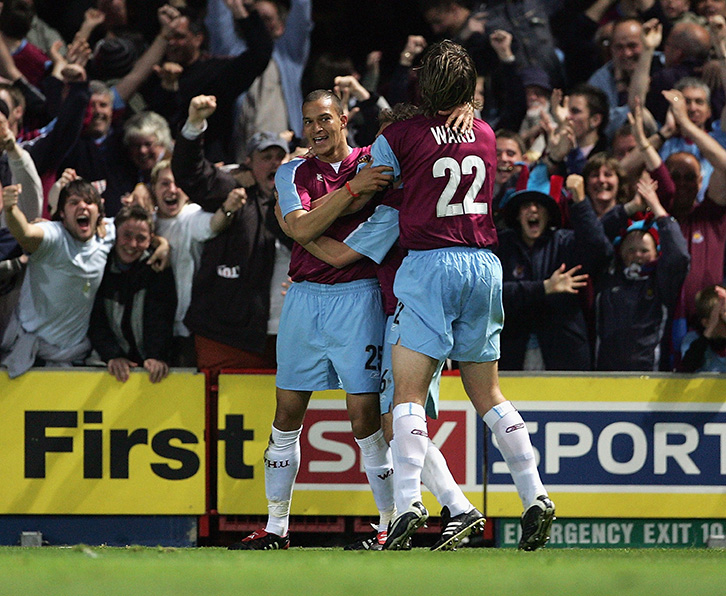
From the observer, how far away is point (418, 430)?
532 cm

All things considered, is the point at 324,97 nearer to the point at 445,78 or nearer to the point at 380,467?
the point at 445,78

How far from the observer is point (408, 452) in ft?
17.4

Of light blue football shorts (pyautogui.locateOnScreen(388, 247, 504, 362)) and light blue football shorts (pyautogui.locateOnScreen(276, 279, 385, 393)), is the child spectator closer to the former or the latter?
light blue football shorts (pyautogui.locateOnScreen(276, 279, 385, 393))

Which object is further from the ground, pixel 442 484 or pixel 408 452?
pixel 408 452

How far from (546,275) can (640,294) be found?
2.08 feet

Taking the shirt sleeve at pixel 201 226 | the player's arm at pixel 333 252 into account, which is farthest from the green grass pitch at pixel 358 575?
the shirt sleeve at pixel 201 226

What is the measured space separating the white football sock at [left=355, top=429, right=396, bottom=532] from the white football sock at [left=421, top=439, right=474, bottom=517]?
0.31m

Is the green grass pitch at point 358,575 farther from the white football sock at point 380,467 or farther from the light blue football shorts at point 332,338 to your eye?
the light blue football shorts at point 332,338

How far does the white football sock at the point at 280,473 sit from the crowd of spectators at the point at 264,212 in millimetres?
1490

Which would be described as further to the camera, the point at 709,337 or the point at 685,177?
the point at 685,177

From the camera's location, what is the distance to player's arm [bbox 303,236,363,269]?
5852mm

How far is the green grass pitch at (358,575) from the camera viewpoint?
12.0 ft

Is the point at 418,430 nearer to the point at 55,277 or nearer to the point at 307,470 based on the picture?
the point at 307,470

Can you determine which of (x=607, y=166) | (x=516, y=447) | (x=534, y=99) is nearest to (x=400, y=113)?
(x=516, y=447)
